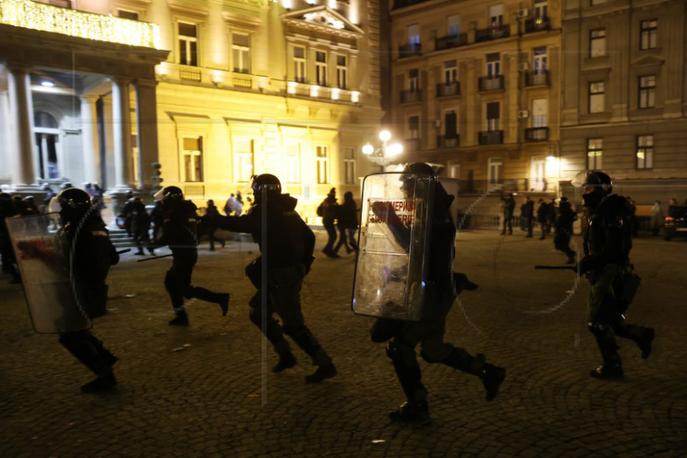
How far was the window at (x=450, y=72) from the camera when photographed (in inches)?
1590

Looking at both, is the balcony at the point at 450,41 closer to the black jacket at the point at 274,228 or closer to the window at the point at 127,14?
the window at the point at 127,14

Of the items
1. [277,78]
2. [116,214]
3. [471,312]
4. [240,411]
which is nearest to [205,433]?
[240,411]

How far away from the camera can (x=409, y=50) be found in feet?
139

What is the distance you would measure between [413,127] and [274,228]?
38953 mm

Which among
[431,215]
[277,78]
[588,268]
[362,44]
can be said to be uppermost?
[362,44]

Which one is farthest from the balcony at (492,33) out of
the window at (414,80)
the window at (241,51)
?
the window at (241,51)

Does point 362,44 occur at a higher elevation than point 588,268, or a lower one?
higher

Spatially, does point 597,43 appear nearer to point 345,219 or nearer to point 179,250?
point 345,219

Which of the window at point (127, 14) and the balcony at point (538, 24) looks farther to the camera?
the balcony at point (538, 24)

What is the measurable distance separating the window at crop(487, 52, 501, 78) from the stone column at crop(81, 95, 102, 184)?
25.9 m

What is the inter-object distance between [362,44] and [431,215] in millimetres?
30500

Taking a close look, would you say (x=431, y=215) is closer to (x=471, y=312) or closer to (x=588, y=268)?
(x=588, y=268)

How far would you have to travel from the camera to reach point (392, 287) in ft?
14.2

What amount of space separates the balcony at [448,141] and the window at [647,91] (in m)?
12.4
